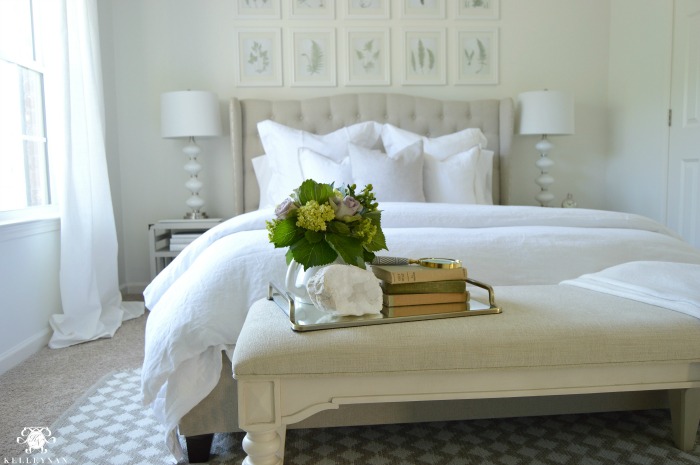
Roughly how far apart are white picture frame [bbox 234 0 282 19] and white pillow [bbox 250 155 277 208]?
3.29ft

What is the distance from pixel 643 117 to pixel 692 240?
3.05 ft

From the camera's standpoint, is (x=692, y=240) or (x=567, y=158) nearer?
(x=692, y=240)

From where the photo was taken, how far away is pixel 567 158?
170 inches

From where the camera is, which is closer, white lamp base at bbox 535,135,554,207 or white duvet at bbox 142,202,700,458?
white duvet at bbox 142,202,700,458

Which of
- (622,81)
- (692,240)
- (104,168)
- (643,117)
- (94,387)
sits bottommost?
(94,387)

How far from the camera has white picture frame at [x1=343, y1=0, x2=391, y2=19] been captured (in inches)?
159

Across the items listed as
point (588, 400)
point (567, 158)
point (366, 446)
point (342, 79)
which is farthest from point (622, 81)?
point (366, 446)

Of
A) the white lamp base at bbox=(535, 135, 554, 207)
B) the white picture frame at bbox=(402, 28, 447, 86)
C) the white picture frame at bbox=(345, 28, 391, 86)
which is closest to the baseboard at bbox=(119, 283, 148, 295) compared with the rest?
the white picture frame at bbox=(345, 28, 391, 86)

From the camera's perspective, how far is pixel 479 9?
4113mm

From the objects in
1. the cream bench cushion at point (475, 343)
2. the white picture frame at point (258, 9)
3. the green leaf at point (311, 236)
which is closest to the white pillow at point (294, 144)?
the white picture frame at point (258, 9)

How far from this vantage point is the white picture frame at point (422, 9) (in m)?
4.07

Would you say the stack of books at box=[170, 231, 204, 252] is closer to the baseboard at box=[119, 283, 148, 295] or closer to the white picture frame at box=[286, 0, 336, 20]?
the baseboard at box=[119, 283, 148, 295]

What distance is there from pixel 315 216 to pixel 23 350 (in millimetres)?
2028

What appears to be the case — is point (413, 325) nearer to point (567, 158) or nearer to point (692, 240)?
point (692, 240)
